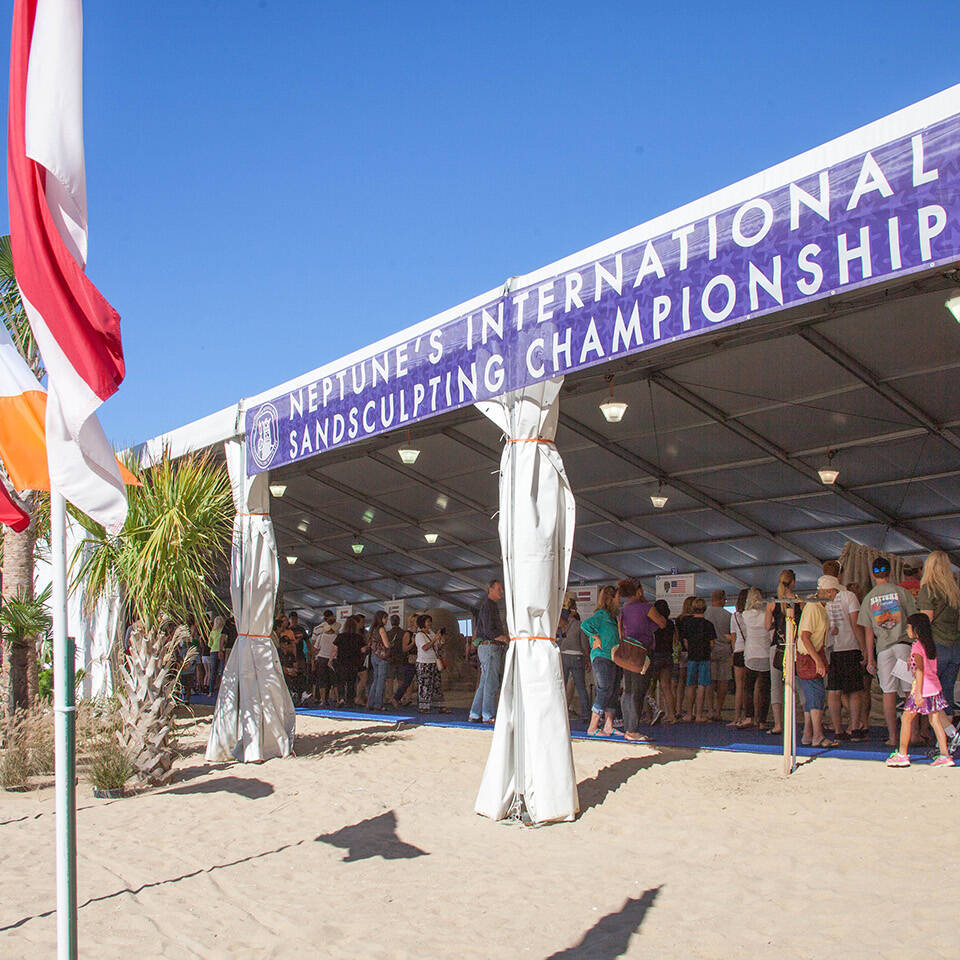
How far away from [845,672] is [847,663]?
0.10 m

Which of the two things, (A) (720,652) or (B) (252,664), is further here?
(A) (720,652)

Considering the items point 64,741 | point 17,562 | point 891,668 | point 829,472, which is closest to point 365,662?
point 17,562

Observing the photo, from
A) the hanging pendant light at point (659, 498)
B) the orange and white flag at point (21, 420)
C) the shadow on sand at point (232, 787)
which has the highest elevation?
the hanging pendant light at point (659, 498)

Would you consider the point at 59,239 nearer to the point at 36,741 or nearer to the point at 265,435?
the point at 265,435

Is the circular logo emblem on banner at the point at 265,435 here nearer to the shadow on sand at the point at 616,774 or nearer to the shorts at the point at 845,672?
the shadow on sand at the point at 616,774

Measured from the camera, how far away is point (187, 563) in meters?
8.48

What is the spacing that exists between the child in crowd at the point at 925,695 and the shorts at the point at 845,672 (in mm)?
1618

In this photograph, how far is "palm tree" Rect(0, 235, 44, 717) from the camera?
1008cm

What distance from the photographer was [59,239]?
3.29 m

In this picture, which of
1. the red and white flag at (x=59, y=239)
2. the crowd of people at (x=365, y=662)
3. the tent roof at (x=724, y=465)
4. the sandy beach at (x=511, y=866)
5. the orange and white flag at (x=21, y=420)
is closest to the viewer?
the red and white flag at (x=59, y=239)

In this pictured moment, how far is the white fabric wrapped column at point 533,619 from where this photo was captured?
6.64 metres

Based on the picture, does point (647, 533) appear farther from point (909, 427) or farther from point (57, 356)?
point (57, 356)

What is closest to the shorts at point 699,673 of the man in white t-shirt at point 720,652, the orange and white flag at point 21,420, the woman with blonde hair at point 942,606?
the man in white t-shirt at point 720,652

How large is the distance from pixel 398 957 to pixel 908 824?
3358 mm
